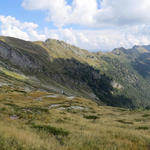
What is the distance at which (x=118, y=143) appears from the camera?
7.02 m

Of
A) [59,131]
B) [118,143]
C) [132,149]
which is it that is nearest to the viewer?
[132,149]

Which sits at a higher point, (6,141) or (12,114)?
(6,141)

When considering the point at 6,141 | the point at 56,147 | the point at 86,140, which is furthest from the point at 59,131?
the point at 6,141

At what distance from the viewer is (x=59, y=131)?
926 centimetres

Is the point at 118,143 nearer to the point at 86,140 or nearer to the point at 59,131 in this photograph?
the point at 86,140

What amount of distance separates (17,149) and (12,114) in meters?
12.2

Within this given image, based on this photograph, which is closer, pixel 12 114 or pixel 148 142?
pixel 148 142

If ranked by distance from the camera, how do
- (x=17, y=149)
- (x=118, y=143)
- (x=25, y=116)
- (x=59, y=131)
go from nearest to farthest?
(x=17, y=149), (x=118, y=143), (x=59, y=131), (x=25, y=116)

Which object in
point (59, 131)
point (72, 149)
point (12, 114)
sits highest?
point (72, 149)

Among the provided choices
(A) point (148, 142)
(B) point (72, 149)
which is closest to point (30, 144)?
(B) point (72, 149)

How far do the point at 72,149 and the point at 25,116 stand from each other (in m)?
11.1

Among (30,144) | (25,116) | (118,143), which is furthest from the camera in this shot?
(25,116)

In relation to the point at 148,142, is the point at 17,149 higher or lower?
higher

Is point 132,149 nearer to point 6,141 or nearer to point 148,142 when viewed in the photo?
point 148,142
